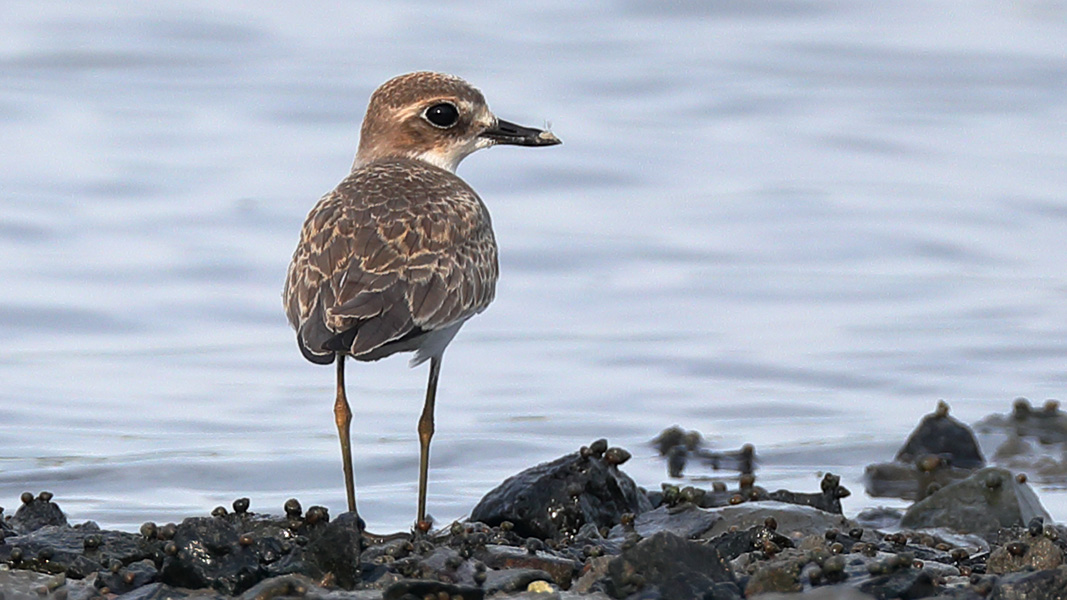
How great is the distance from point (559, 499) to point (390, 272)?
3.28 feet

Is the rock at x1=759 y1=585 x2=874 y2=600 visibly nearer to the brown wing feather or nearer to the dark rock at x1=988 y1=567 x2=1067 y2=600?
the dark rock at x1=988 y1=567 x2=1067 y2=600

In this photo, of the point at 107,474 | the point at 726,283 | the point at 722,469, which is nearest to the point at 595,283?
the point at 726,283

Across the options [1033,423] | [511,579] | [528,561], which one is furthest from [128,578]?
[1033,423]

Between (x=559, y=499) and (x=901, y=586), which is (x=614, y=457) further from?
(x=901, y=586)

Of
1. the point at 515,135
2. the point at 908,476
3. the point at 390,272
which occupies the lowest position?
the point at 908,476

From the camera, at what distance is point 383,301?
7.24 metres

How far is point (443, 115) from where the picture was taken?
8914mm

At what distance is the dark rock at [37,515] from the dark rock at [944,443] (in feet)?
14.5

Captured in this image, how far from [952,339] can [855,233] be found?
2.38 meters

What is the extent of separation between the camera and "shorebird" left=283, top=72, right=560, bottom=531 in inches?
281

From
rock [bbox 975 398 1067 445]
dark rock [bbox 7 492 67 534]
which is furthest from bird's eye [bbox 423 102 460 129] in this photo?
rock [bbox 975 398 1067 445]

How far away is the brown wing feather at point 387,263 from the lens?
282 inches

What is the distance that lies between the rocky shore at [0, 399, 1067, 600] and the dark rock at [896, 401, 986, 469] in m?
1.91

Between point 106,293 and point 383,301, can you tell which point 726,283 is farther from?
point 383,301
